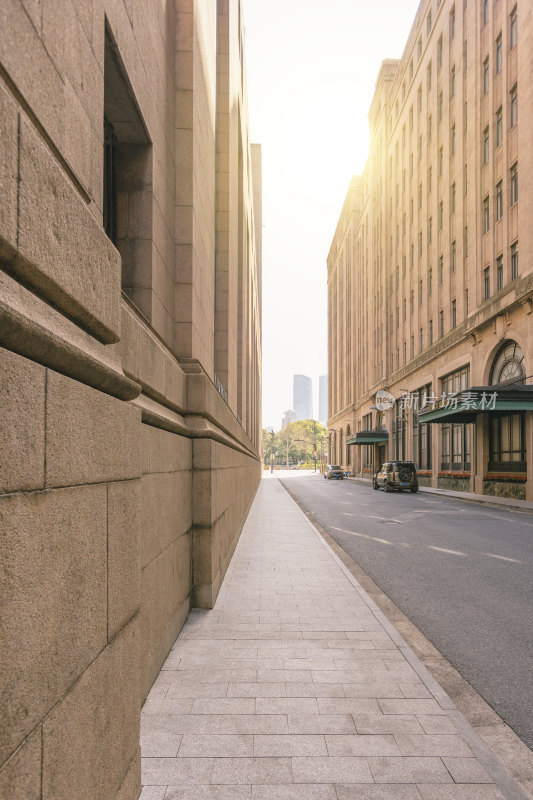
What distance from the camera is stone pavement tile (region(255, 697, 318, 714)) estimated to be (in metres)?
3.94

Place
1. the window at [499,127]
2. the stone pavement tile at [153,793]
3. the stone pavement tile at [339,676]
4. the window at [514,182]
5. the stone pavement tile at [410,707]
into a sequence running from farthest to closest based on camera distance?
the window at [499,127] → the window at [514,182] → the stone pavement tile at [339,676] → the stone pavement tile at [410,707] → the stone pavement tile at [153,793]

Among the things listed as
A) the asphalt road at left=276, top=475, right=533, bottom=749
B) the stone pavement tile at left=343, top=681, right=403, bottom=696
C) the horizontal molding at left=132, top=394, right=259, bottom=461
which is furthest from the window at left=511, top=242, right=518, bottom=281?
the stone pavement tile at left=343, top=681, right=403, bottom=696

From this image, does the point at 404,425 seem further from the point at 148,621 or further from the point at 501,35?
the point at 148,621

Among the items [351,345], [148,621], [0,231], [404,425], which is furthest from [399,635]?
[351,345]

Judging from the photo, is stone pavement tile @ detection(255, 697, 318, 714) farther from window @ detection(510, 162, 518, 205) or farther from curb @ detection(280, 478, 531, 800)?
window @ detection(510, 162, 518, 205)

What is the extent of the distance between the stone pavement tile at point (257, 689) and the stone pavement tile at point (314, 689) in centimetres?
7

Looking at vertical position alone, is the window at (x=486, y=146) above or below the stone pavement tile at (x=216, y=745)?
above

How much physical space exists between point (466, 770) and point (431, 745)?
0.30 metres

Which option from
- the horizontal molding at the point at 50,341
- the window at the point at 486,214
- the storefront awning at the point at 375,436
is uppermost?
the window at the point at 486,214

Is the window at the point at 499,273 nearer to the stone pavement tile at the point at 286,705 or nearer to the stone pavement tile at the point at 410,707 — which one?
the stone pavement tile at the point at 410,707

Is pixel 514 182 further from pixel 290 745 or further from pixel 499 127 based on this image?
pixel 290 745

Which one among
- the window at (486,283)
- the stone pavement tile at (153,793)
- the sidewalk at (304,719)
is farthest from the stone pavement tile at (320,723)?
the window at (486,283)

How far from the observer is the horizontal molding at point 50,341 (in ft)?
5.70

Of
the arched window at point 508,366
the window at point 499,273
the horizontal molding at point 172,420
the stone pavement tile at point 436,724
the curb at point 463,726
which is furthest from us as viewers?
the window at point 499,273
